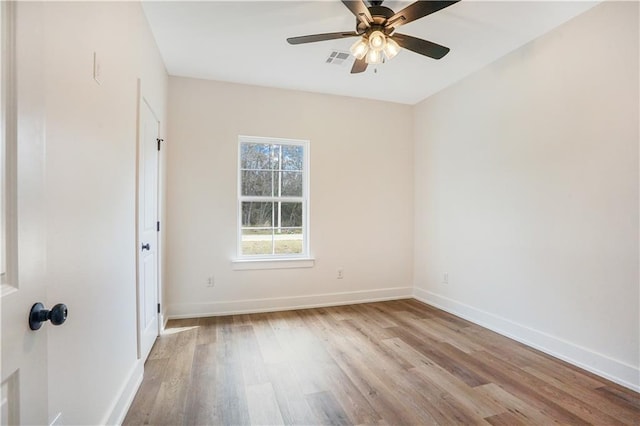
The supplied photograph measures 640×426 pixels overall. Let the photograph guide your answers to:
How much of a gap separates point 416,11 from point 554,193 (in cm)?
191

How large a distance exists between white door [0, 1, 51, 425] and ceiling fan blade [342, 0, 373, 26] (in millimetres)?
1532

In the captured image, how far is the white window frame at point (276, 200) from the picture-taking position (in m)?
3.67

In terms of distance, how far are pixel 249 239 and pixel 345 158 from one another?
1.61 metres

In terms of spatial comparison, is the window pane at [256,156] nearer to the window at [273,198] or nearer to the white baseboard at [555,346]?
the window at [273,198]

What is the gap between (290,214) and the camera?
3914 mm

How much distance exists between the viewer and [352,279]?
161 inches

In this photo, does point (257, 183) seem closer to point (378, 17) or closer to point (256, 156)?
point (256, 156)

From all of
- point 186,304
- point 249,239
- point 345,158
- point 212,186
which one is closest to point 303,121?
point 345,158

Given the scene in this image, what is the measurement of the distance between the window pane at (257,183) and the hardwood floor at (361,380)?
60.7 inches

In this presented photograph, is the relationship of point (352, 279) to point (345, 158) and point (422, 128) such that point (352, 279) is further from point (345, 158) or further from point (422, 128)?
point (422, 128)

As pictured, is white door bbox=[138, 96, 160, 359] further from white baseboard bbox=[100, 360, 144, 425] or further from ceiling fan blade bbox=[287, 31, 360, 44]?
ceiling fan blade bbox=[287, 31, 360, 44]

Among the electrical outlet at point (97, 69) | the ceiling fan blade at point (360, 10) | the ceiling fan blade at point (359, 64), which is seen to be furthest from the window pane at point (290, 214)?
the electrical outlet at point (97, 69)

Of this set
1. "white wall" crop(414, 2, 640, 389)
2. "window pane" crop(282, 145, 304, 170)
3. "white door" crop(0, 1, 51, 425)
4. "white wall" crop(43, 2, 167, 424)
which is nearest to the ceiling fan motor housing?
"white wall" crop(43, 2, 167, 424)

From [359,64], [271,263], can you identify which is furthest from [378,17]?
[271,263]
